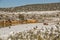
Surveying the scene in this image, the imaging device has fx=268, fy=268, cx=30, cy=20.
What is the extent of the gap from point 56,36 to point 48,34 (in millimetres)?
403

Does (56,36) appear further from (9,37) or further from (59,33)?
(9,37)

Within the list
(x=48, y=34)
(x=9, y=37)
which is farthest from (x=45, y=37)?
(x=9, y=37)

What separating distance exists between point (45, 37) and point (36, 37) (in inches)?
15.4

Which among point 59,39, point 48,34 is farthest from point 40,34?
point 59,39

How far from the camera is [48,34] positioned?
10.2 m

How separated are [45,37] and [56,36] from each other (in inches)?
16.0

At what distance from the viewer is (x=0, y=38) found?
9992mm

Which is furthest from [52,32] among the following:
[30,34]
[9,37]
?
[9,37]

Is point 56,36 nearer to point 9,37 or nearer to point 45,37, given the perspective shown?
point 45,37

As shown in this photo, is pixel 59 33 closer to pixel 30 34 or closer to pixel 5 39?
pixel 30 34

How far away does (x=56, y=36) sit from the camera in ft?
32.4

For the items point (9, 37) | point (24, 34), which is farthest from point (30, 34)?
point (9, 37)

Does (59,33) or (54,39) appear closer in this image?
(54,39)

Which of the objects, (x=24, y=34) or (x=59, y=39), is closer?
(x=59, y=39)
